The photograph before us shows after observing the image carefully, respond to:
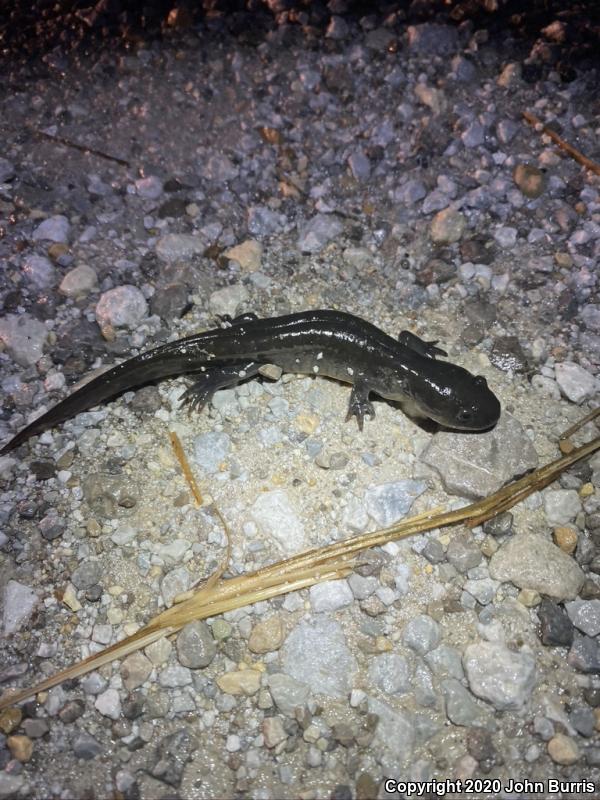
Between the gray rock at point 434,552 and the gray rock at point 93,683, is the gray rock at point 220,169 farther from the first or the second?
the gray rock at point 93,683

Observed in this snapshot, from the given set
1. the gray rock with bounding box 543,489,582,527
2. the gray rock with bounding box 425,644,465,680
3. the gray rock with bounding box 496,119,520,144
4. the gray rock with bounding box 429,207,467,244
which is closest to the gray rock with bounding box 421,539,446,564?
the gray rock with bounding box 425,644,465,680

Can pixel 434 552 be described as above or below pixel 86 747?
above

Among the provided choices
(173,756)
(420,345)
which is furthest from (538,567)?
(173,756)

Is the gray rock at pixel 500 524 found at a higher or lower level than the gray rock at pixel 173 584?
higher

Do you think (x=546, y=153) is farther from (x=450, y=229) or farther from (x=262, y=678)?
(x=262, y=678)

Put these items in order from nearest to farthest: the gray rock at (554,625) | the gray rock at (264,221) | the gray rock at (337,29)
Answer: the gray rock at (554,625), the gray rock at (264,221), the gray rock at (337,29)

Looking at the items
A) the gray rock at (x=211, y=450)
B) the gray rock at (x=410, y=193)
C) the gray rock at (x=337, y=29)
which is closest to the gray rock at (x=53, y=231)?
the gray rock at (x=211, y=450)

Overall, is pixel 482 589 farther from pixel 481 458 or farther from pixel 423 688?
pixel 481 458
